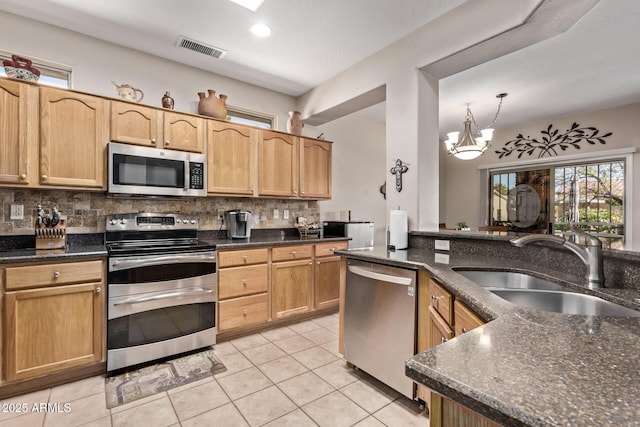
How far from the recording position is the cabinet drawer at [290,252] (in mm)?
3135

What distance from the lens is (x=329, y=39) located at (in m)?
2.76

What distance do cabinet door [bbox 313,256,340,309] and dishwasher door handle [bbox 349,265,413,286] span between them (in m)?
1.23

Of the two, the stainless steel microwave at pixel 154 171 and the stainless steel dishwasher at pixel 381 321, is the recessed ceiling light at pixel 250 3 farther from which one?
the stainless steel dishwasher at pixel 381 321

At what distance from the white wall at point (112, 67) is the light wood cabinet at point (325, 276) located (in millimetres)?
1914

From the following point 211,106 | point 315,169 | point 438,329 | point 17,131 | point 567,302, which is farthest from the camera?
point 315,169

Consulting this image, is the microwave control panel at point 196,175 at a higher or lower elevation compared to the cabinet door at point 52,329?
higher

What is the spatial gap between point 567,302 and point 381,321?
104cm

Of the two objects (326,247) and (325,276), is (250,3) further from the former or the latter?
(325,276)

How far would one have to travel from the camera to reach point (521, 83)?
11.9 feet

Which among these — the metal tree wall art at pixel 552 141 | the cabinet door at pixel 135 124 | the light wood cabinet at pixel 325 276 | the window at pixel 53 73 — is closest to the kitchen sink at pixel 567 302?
the light wood cabinet at pixel 325 276

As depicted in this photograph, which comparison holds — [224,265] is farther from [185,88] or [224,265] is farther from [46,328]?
[185,88]

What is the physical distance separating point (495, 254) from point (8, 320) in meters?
3.14

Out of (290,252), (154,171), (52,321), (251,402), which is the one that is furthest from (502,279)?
(52,321)

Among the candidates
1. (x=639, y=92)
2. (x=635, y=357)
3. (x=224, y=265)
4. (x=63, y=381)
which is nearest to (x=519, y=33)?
(x=635, y=357)
